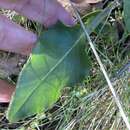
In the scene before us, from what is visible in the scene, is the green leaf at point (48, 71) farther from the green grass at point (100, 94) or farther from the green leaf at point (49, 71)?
the green grass at point (100, 94)

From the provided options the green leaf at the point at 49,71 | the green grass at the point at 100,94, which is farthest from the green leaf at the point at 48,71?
the green grass at the point at 100,94

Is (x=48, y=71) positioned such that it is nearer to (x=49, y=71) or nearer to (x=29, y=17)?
(x=49, y=71)

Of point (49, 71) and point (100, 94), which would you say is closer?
point (49, 71)

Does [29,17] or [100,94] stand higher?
[29,17]

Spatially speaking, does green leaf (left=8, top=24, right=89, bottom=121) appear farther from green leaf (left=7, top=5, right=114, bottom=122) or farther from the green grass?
the green grass

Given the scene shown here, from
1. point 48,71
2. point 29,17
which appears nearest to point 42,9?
point 29,17

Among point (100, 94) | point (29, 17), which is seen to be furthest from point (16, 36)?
point (100, 94)

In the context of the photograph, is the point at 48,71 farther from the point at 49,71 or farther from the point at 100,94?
the point at 100,94
